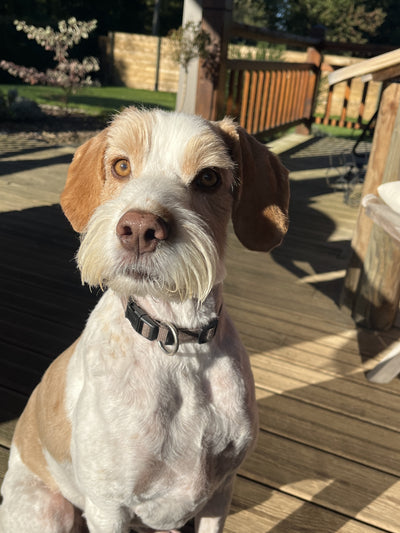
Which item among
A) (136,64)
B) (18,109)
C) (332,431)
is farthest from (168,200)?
(136,64)

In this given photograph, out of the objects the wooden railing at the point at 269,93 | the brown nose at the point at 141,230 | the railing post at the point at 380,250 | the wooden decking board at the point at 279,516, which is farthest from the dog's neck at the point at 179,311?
the wooden railing at the point at 269,93

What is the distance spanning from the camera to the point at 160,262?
1510 mm

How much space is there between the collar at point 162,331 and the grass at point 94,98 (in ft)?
44.8

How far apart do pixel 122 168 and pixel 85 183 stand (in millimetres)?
205

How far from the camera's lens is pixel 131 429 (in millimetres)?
1665

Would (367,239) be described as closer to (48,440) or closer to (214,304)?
(214,304)

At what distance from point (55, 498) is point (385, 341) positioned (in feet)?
9.30

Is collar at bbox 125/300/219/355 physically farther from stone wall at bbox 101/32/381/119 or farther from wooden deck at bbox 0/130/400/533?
stone wall at bbox 101/32/381/119

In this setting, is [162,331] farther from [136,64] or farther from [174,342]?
[136,64]

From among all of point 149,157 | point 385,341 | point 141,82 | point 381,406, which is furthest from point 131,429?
point 141,82

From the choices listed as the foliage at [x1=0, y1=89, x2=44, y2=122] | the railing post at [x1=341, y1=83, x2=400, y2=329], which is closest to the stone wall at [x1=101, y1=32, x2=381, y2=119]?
the foliage at [x1=0, y1=89, x2=44, y2=122]

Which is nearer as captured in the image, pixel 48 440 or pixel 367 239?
pixel 48 440

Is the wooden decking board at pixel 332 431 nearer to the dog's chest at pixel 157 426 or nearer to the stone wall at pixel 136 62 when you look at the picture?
Result: the dog's chest at pixel 157 426

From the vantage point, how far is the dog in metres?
1.58
